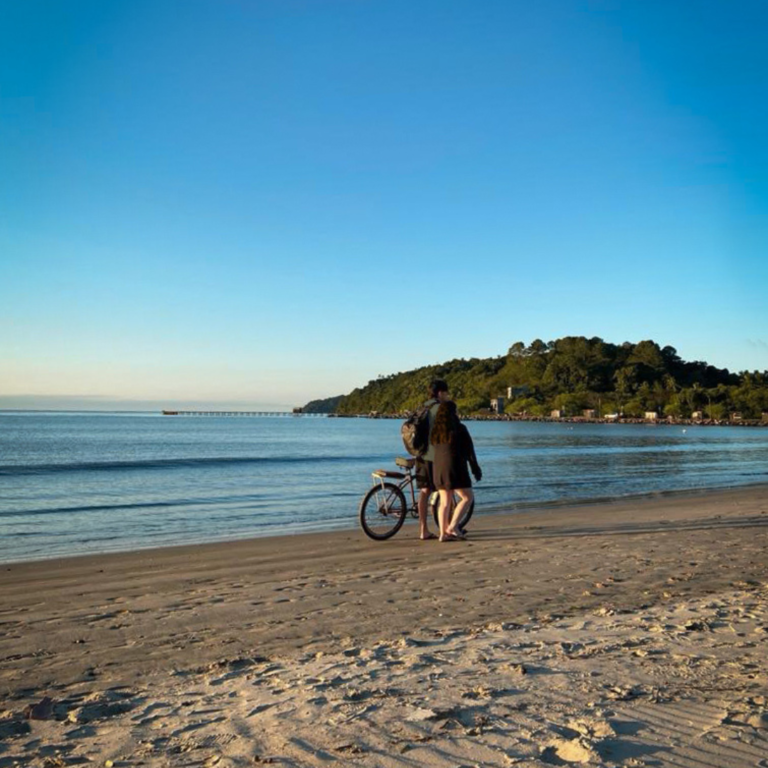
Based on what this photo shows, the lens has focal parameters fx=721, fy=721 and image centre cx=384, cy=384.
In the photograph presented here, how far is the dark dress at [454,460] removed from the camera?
999 cm

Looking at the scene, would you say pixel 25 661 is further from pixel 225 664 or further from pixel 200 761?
pixel 200 761

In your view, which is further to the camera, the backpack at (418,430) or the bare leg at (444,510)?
the bare leg at (444,510)

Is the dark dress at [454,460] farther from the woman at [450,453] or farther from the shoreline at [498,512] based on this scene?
the shoreline at [498,512]

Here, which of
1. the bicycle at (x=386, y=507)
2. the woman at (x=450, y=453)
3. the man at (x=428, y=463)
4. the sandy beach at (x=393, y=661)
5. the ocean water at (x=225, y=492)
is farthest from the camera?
the ocean water at (x=225, y=492)

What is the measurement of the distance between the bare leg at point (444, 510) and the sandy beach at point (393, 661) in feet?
3.80

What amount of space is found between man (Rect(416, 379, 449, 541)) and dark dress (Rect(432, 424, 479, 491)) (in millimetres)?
189

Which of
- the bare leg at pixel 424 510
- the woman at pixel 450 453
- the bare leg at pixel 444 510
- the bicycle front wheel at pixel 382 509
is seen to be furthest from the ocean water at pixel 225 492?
the woman at pixel 450 453

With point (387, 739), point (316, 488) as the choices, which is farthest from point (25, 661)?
point (316, 488)

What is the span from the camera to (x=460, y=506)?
34.3 ft

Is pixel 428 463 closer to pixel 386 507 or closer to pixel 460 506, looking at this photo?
pixel 460 506

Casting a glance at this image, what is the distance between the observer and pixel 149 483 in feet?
82.2

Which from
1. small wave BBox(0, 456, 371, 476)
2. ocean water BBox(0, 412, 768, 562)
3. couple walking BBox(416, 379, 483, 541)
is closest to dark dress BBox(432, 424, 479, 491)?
couple walking BBox(416, 379, 483, 541)

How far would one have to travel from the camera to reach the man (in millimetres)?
10133

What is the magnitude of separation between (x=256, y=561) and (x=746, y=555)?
20.7 feet
